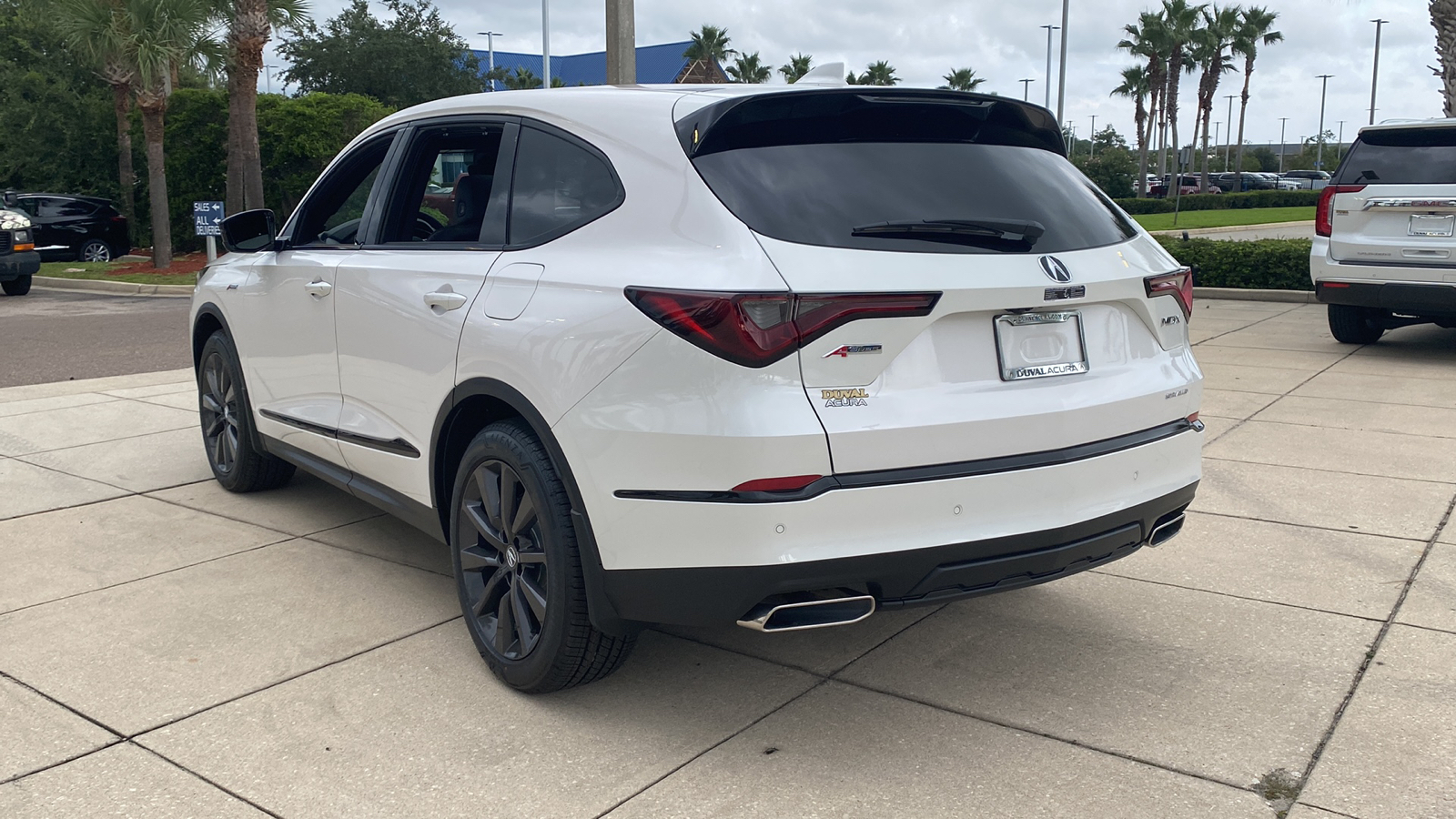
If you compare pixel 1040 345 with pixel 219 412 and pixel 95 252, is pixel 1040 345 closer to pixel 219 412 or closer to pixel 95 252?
pixel 219 412

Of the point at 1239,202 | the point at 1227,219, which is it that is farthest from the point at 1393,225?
the point at 1239,202

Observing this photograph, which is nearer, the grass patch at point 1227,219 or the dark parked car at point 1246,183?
the grass patch at point 1227,219

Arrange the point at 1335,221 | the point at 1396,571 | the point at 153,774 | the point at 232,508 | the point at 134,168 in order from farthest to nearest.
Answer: the point at 134,168 → the point at 1335,221 → the point at 232,508 → the point at 1396,571 → the point at 153,774

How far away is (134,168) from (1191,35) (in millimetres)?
60302

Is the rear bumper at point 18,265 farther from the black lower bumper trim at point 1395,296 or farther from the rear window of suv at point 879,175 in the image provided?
the rear window of suv at point 879,175

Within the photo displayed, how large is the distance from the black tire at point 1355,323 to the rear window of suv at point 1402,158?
1.32 metres

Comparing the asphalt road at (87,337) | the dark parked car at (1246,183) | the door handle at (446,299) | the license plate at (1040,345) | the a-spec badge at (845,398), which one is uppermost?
the dark parked car at (1246,183)

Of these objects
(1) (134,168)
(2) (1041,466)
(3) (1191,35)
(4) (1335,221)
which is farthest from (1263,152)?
(2) (1041,466)

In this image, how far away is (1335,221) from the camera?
9617mm

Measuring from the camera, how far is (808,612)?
303 centimetres

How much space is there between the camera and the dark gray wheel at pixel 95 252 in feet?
83.6

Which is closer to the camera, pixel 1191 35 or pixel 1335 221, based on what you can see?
pixel 1335 221

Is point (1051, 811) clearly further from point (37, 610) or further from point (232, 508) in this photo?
point (232, 508)

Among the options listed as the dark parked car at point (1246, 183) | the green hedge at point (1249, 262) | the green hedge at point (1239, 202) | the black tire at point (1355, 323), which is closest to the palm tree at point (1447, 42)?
the green hedge at point (1249, 262)
